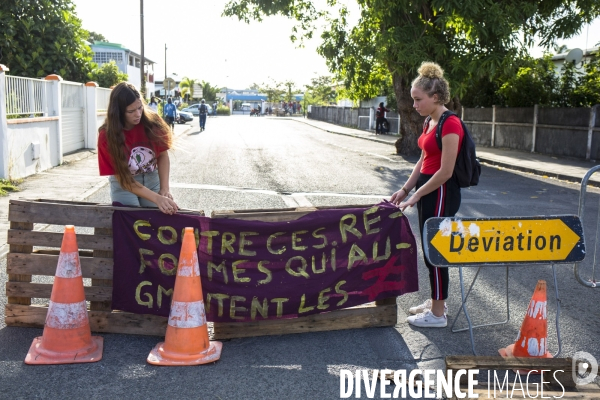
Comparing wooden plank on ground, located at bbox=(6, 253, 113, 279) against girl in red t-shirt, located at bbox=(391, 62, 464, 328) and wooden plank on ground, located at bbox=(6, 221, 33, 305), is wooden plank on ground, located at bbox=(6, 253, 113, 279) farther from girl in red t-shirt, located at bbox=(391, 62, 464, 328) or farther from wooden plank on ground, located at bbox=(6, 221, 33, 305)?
girl in red t-shirt, located at bbox=(391, 62, 464, 328)

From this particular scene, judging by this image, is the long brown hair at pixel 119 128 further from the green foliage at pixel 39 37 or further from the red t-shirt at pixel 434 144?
the green foliage at pixel 39 37

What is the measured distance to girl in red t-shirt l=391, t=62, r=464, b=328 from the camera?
14.9ft

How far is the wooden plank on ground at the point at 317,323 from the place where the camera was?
15.4 ft

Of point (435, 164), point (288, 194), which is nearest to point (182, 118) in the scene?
point (288, 194)

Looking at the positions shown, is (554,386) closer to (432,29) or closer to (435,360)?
(435,360)

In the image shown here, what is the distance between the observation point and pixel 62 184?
12.2 m

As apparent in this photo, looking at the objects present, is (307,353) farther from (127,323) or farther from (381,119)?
(381,119)

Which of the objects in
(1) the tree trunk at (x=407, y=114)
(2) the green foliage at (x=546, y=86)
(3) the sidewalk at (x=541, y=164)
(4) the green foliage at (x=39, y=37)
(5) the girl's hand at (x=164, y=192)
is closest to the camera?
(5) the girl's hand at (x=164, y=192)

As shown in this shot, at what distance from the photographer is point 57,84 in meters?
16.2

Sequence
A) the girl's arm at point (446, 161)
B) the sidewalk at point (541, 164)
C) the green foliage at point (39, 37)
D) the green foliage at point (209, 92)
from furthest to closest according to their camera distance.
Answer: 1. the green foliage at point (209, 92)
2. the green foliage at point (39, 37)
3. the sidewalk at point (541, 164)
4. the girl's arm at point (446, 161)

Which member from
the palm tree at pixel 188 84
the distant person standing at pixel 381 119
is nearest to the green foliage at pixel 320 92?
the palm tree at pixel 188 84

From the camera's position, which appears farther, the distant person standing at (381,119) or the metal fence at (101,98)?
the distant person standing at (381,119)

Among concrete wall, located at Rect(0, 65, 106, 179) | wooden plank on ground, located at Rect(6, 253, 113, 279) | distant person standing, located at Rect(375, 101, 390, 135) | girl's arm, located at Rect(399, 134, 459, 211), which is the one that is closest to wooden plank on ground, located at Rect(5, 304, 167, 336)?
wooden plank on ground, located at Rect(6, 253, 113, 279)

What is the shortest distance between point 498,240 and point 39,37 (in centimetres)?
2157
